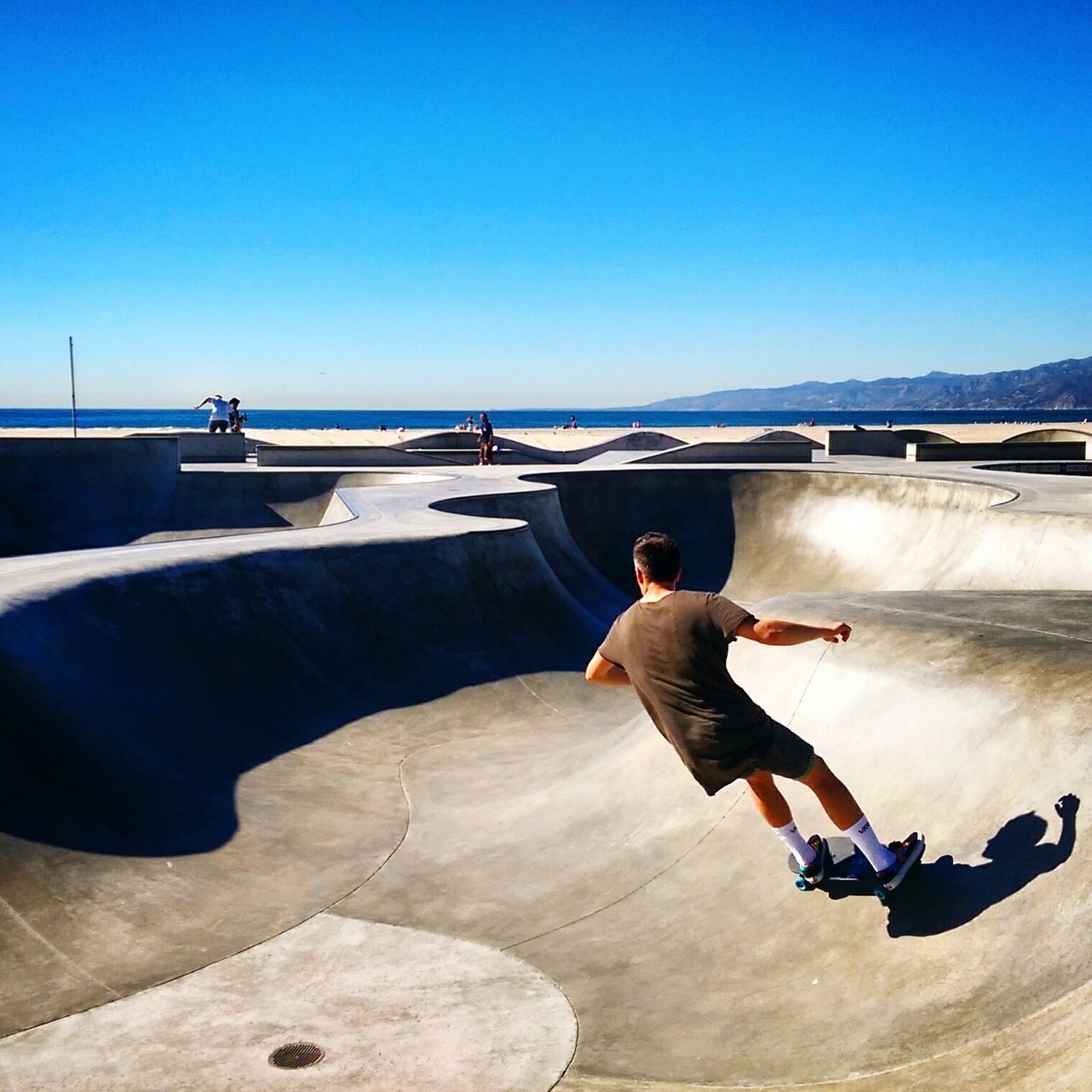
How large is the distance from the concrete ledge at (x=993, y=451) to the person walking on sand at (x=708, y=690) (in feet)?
88.1

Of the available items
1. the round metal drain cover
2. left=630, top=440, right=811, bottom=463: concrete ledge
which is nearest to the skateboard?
the round metal drain cover

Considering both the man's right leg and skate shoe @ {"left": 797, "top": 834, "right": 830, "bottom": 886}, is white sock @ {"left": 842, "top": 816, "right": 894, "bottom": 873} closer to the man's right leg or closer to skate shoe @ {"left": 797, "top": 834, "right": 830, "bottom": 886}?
the man's right leg

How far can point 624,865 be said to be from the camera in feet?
21.0

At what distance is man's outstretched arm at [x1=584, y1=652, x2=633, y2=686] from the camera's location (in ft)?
15.3

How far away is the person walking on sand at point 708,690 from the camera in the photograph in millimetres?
4262

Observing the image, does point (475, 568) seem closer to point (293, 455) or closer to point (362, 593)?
point (362, 593)

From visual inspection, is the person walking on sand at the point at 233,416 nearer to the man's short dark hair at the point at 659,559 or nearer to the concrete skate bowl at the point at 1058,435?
the concrete skate bowl at the point at 1058,435

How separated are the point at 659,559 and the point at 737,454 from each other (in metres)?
26.7

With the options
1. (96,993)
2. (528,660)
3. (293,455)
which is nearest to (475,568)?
(528,660)

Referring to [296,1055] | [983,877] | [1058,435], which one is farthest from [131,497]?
[1058,435]

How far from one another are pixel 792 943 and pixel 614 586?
1479 cm

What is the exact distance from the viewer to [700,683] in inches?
170

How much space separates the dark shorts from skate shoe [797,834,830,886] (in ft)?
2.00

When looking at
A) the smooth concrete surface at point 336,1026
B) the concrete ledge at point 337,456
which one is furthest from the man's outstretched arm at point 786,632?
the concrete ledge at point 337,456
